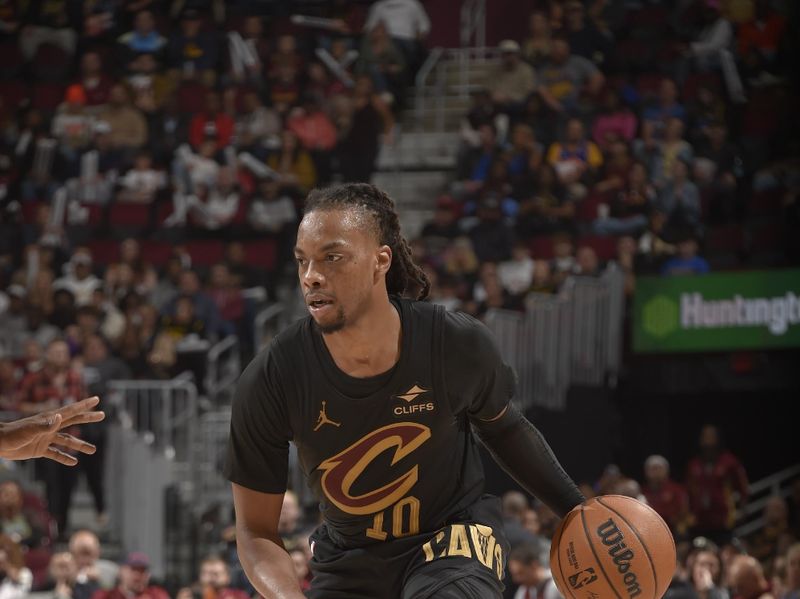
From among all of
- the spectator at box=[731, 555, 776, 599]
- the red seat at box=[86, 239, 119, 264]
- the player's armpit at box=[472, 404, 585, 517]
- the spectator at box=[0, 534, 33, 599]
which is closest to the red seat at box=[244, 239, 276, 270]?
the red seat at box=[86, 239, 119, 264]

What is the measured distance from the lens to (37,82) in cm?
1417

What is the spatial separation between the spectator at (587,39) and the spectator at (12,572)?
7.29 meters

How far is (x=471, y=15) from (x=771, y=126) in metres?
3.47

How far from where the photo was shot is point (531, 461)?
13.1 feet

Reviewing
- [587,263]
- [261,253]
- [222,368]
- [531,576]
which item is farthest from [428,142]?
[531,576]

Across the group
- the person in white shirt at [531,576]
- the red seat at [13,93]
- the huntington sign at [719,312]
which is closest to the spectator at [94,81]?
the red seat at [13,93]

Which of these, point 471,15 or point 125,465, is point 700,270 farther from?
point 125,465

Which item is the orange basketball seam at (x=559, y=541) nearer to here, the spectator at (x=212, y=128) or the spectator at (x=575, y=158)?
the spectator at (x=575, y=158)

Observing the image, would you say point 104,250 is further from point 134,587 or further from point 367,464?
point 367,464

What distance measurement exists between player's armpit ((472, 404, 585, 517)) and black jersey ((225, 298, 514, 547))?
13cm

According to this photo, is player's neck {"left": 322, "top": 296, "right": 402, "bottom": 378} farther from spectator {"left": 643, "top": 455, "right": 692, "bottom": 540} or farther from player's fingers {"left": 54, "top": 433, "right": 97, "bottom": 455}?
spectator {"left": 643, "top": 455, "right": 692, "bottom": 540}

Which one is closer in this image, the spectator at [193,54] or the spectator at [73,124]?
the spectator at [73,124]

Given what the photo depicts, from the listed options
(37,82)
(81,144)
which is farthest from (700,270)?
(37,82)

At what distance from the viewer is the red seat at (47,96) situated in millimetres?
14070
